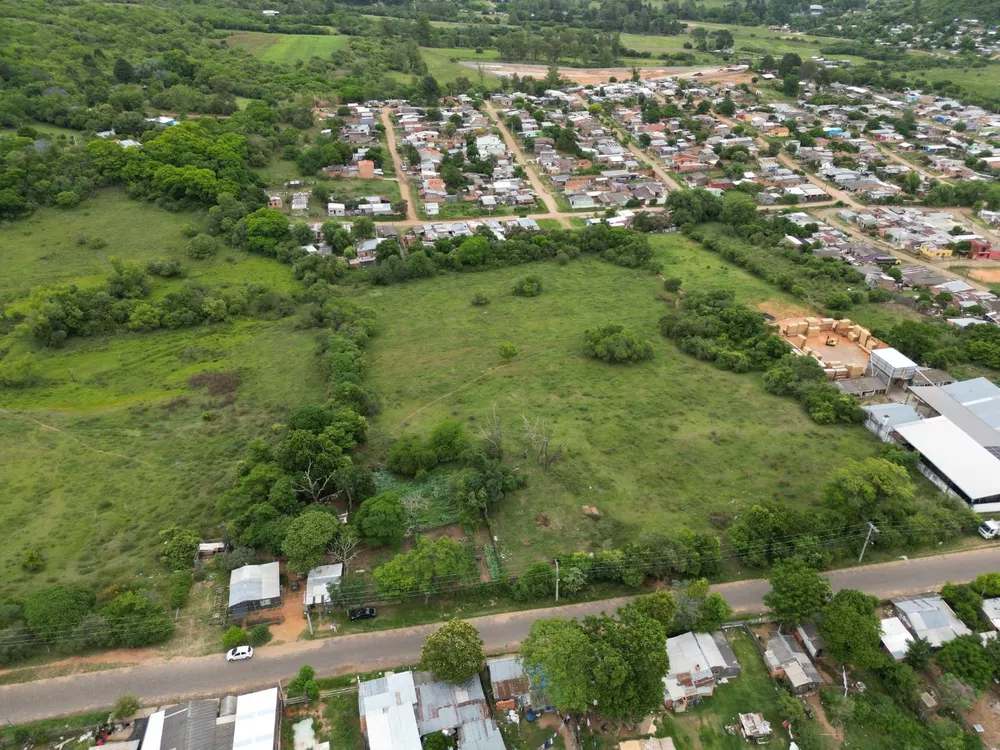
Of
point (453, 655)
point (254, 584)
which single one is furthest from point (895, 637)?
point (254, 584)

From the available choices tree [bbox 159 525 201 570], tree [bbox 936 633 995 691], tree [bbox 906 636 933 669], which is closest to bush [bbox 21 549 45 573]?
tree [bbox 159 525 201 570]

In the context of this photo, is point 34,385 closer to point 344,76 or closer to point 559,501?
point 559,501

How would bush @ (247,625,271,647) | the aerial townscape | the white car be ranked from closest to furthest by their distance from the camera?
1. the aerial townscape
2. the white car
3. bush @ (247,625,271,647)

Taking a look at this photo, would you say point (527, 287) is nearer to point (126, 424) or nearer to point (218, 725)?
point (126, 424)

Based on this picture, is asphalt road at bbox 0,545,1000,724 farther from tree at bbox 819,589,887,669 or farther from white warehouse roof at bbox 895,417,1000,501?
white warehouse roof at bbox 895,417,1000,501

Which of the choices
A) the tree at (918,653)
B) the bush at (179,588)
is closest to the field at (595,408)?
the tree at (918,653)

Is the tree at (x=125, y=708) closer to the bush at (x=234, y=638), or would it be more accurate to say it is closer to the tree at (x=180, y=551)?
the bush at (x=234, y=638)
